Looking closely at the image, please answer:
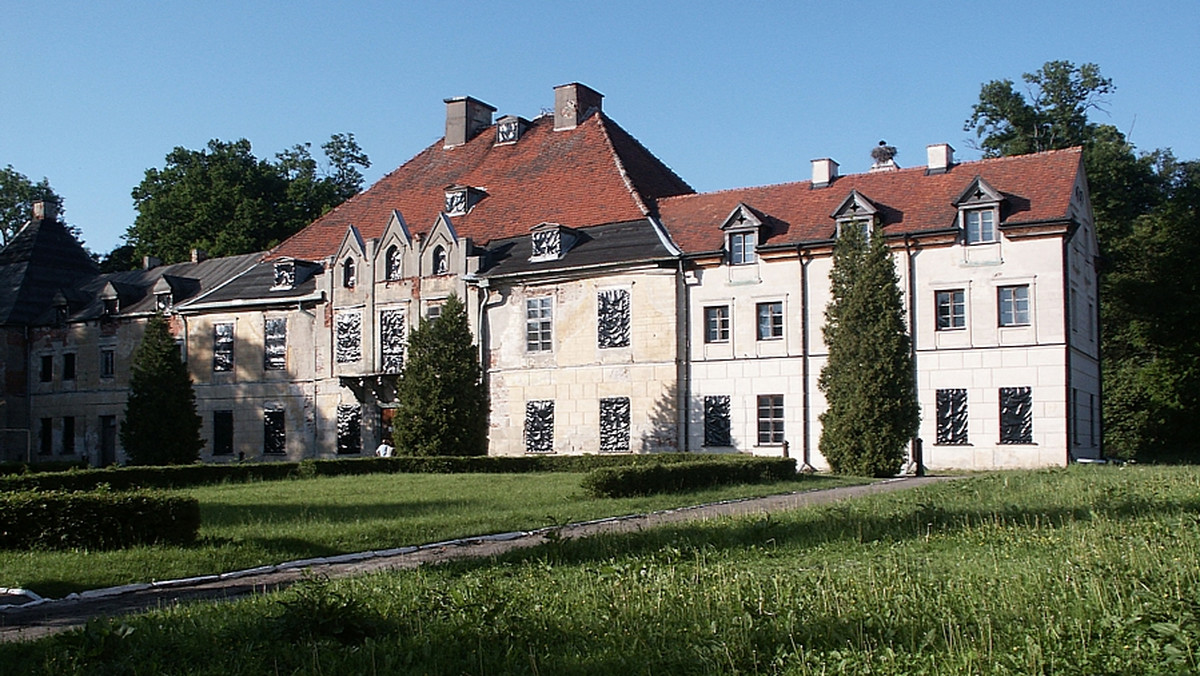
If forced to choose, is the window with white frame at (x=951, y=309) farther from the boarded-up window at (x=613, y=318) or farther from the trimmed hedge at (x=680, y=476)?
the boarded-up window at (x=613, y=318)

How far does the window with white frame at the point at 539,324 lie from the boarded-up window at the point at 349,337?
734 cm

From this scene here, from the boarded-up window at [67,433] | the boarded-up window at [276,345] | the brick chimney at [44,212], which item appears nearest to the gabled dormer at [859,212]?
the boarded-up window at [276,345]

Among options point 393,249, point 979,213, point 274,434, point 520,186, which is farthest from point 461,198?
point 979,213

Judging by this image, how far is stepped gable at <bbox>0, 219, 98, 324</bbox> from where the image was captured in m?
56.1

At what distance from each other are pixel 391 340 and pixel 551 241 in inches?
297

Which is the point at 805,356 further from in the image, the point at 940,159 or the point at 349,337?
the point at 349,337

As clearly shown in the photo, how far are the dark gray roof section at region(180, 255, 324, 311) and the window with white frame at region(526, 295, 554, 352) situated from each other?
977 cm

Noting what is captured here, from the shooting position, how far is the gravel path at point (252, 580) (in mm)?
11385

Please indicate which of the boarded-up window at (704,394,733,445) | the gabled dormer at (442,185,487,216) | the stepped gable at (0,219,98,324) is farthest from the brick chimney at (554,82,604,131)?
the stepped gable at (0,219,98,324)

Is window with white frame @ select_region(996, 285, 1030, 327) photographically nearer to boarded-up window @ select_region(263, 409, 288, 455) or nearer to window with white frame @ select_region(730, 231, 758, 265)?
window with white frame @ select_region(730, 231, 758, 265)

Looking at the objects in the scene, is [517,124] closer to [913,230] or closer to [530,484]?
[913,230]

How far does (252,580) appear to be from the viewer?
1362 cm

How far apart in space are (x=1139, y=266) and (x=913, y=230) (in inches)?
662

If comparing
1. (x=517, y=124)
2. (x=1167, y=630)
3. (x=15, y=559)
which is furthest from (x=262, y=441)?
(x=1167, y=630)
